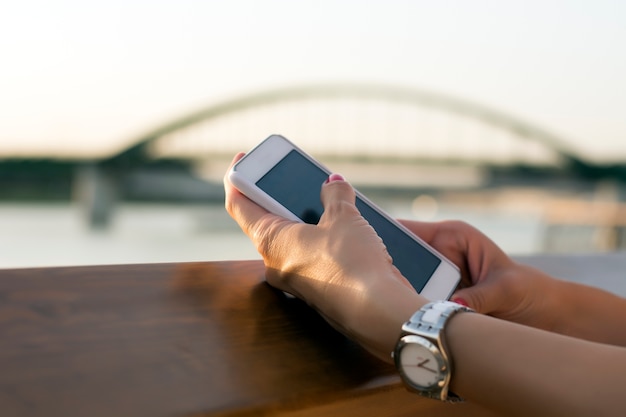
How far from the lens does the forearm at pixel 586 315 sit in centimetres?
59

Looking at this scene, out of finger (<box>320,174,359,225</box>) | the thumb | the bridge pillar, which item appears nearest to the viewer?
finger (<box>320,174,359,225</box>)

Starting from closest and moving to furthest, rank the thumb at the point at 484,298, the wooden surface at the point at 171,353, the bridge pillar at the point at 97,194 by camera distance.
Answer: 1. the wooden surface at the point at 171,353
2. the thumb at the point at 484,298
3. the bridge pillar at the point at 97,194

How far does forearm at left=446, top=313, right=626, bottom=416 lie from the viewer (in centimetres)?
34

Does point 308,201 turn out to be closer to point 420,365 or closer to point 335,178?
point 335,178

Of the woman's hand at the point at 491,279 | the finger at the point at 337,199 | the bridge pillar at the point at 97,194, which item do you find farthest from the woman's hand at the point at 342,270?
the bridge pillar at the point at 97,194

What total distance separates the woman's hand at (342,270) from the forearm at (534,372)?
41 mm

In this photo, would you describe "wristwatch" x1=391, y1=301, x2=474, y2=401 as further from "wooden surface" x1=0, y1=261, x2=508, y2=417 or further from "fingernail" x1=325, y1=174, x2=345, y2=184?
"fingernail" x1=325, y1=174, x2=345, y2=184

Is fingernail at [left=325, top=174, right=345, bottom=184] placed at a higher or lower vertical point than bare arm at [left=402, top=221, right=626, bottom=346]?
higher

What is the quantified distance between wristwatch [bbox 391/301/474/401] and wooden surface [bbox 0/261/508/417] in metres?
0.01

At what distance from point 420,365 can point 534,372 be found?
0.06 metres

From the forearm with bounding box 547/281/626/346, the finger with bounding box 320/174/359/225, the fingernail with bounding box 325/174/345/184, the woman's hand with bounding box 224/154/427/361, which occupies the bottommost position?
the forearm with bounding box 547/281/626/346

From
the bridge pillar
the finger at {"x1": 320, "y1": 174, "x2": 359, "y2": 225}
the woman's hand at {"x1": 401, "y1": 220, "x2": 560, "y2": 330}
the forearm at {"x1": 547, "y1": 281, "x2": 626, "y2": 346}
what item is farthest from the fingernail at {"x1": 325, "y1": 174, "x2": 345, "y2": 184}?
the bridge pillar

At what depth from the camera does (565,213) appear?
4.24m

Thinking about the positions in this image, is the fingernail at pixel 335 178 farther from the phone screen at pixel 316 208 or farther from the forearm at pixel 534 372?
the forearm at pixel 534 372
